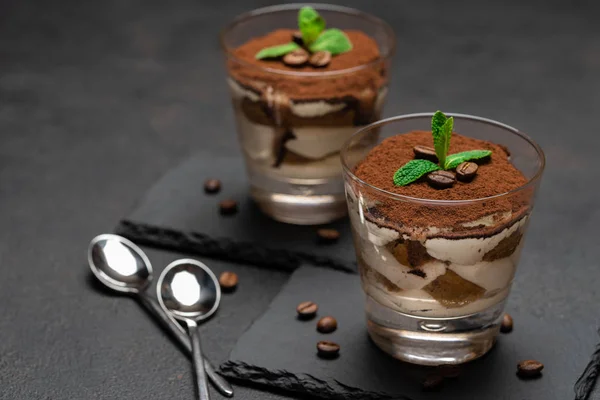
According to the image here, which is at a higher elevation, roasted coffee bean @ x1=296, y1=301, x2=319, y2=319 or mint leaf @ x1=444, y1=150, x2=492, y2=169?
mint leaf @ x1=444, y1=150, x2=492, y2=169

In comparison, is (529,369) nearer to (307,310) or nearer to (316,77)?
(307,310)

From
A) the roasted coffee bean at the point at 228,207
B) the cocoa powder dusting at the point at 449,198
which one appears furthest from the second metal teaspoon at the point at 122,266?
the cocoa powder dusting at the point at 449,198

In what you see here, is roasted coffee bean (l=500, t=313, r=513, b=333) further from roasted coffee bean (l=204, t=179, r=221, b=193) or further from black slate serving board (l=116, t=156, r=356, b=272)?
roasted coffee bean (l=204, t=179, r=221, b=193)

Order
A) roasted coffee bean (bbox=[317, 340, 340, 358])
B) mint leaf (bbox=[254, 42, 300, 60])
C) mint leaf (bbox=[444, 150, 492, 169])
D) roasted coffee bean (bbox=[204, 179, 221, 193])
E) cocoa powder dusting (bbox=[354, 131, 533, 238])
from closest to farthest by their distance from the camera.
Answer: cocoa powder dusting (bbox=[354, 131, 533, 238]) → mint leaf (bbox=[444, 150, 492, 169]) → roasted coffee bean (bbox=[317, 340, 340, 358]) → mint leaf (bbox=[254, 42, 300, 60]) → roasted coffee bean (bbox=[204, 179, 221, 193])

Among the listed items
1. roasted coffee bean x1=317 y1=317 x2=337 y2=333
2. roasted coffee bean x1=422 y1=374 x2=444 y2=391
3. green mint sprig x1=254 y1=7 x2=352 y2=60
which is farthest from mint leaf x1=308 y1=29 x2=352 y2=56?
roasted coffee bean x1=422 y1=374 x2=444 y2=391

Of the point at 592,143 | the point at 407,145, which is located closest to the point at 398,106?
the point at 592,143

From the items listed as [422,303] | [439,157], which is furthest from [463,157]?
[422,303]
